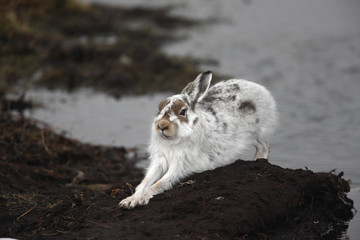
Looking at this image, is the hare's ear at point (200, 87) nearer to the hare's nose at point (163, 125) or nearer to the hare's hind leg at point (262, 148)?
the hare's nose at point (163, 125)

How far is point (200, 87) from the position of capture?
7.21m

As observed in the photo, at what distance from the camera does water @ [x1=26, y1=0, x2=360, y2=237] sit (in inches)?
399

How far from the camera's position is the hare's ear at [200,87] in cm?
712

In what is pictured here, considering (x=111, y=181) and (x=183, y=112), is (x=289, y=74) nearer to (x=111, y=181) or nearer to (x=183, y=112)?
(x=111, y=181)

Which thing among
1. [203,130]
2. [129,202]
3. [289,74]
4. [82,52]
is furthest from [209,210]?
[82,52]

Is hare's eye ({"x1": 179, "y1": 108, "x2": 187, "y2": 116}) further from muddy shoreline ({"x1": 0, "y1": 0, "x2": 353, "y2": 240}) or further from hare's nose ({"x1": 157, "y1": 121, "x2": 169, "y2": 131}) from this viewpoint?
muddy shoreline ({"x1": 0, "y1": 0, "x2": 353, "y2": 240})

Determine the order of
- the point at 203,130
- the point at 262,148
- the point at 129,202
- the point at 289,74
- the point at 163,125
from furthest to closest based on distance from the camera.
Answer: the point at 289,74, the point at 262,148, the point at 203,130, the point at 163,125, the point at 129,202

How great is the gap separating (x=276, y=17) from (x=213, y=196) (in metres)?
15.1

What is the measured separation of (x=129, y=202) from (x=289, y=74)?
9206 mm

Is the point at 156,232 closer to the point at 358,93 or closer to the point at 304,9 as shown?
the point at 358,93

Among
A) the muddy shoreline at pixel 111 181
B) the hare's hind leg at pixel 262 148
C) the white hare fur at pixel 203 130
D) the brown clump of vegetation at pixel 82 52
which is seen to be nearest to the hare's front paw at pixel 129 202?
the white hare fur at pixel 203 130

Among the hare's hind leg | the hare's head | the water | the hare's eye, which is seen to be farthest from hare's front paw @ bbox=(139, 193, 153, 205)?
the water

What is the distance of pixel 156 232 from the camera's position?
5590mm

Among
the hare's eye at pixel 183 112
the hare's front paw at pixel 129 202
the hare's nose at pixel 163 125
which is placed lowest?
the hare's front paw at pixel 129 202
